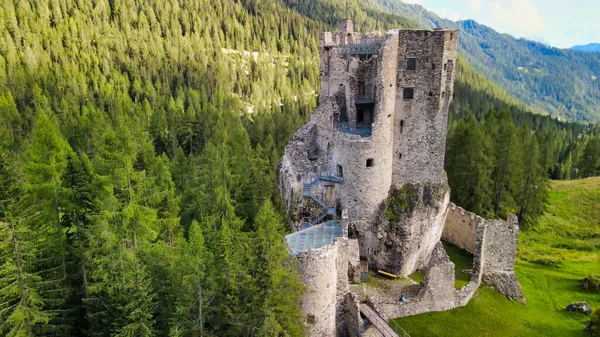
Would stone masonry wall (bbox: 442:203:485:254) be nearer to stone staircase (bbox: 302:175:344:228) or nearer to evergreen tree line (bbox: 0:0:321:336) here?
stone staircase (bbox: 302:175:344:228)

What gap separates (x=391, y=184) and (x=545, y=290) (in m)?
18.6

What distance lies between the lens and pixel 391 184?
1347 inches

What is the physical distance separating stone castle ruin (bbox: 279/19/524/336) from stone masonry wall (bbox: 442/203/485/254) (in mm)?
642

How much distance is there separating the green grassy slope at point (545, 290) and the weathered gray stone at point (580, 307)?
55cm

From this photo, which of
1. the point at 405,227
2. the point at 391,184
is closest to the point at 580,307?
the point at 405,227

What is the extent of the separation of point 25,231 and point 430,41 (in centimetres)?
3005

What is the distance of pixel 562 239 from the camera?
2125 inches

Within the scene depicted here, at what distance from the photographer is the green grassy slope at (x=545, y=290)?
95.8 ft

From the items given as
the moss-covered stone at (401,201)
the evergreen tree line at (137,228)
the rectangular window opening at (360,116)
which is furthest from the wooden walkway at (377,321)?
the rectangular window opening at (360,116)

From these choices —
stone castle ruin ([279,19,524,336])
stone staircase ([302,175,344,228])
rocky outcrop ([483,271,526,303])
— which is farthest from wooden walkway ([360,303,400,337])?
A: rocky outcrop ([483,271,526,303])

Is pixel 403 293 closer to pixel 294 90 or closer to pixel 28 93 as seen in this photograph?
pixel 28 93

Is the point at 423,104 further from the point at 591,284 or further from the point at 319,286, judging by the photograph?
the point at 591,284

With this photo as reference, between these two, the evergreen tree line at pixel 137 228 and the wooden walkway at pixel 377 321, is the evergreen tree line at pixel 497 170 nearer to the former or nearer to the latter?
the evergreen tree line at pixel 137 228

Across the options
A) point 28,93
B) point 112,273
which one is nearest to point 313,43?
point 28,93
